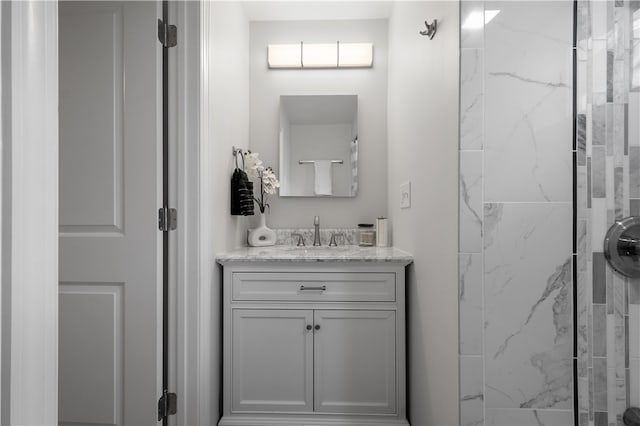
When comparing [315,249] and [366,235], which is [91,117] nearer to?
[315,249]

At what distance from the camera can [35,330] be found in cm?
58

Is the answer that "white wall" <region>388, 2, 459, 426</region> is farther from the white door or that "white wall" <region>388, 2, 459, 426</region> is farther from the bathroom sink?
the white door

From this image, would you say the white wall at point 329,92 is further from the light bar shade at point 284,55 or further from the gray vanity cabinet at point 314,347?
the gray vanity cabinet at point 314,347

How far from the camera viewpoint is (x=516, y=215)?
108 centimetres

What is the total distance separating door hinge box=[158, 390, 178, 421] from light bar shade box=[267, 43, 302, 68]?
6.47 feet

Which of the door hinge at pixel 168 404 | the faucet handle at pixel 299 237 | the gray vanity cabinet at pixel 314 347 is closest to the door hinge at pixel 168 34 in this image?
the gray vanity cabinet at pixel 314 347

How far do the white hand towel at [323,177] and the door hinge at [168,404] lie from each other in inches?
55.9

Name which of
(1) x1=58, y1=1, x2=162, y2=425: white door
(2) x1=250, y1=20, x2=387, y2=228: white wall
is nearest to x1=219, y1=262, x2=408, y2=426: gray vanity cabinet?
(1) x1=58, y1=1, x2=162, y2=425: white door

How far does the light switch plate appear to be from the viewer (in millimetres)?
1735

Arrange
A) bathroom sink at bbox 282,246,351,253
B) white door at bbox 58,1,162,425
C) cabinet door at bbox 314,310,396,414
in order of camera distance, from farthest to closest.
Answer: bathroom sink at bbox 282,246,351,253 → cabinet door at bbox 314,310,396,414 → white door at bbox 58,1,162,425

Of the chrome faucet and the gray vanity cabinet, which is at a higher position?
the chrome faucet

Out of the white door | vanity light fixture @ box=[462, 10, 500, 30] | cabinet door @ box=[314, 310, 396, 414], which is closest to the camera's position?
vanity light fixture @ box=[462, 10, 500, 30]

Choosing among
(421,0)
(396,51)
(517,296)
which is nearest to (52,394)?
(517,296)

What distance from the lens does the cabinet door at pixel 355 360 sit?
165 cm
